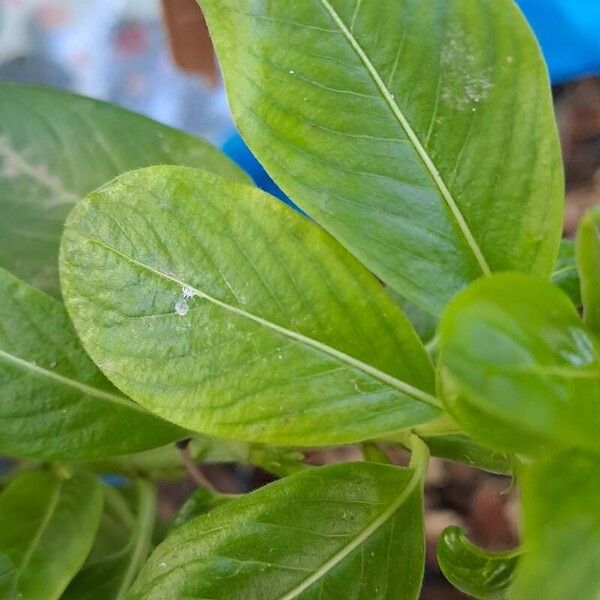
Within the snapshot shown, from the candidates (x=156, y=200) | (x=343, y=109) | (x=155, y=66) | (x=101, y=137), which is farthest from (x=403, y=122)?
(x=155, y=66)

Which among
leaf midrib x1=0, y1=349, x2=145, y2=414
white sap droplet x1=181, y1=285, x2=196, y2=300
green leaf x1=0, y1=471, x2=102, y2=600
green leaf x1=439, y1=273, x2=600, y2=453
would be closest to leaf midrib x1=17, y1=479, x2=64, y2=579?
green leaf x1=0, y1=471, x2=102, y2=600

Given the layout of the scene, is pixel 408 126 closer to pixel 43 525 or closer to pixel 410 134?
pixel 410 134

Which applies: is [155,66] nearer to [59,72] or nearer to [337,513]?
[59,72]

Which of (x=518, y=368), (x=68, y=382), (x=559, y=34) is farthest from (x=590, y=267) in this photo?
(x=559, y=34)

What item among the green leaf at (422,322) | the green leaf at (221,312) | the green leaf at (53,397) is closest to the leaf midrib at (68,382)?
the green leaf at (53,397)

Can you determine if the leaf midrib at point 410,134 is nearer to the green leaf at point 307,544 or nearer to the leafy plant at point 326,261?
the leafy plant at point 326,261
